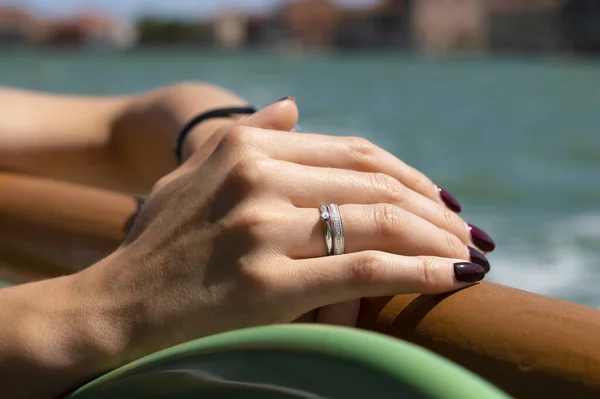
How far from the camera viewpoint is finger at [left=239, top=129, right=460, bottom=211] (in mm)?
521

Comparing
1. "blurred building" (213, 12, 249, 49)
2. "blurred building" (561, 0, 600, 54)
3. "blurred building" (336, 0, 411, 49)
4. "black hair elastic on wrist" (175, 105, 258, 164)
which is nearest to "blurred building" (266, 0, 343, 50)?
"blurred building" (336, 0, 411, 49)

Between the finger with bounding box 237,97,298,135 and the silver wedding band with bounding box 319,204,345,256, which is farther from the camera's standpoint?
the finger with bounding box 237,97,298,135

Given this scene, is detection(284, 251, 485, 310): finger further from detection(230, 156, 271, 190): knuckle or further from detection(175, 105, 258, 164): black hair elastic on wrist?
detection(175, 105, 258, 164): black hair elastic on wrist

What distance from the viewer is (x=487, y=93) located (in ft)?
45.1

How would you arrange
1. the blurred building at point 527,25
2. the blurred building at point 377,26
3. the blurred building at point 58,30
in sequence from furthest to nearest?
the blurred building at point 58,30
the blurred building at point 377,26
the blurred building at point 527,25

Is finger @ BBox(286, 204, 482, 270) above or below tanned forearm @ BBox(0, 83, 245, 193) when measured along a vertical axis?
above

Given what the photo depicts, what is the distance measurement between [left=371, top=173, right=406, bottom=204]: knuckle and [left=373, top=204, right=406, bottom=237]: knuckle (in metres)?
0.03

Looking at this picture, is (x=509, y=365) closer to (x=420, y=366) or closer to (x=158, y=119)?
(x=420, y=366)

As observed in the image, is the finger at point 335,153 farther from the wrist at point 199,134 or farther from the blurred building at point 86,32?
the blurred building at point 86,32

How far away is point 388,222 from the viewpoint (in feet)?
1.58

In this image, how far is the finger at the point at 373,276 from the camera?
446 millimetres

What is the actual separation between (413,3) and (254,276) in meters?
36.5

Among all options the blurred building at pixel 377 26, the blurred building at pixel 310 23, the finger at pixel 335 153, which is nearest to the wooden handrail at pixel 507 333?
the finger at pixel 335 153

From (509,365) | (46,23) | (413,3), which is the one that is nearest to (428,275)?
(509,365)
